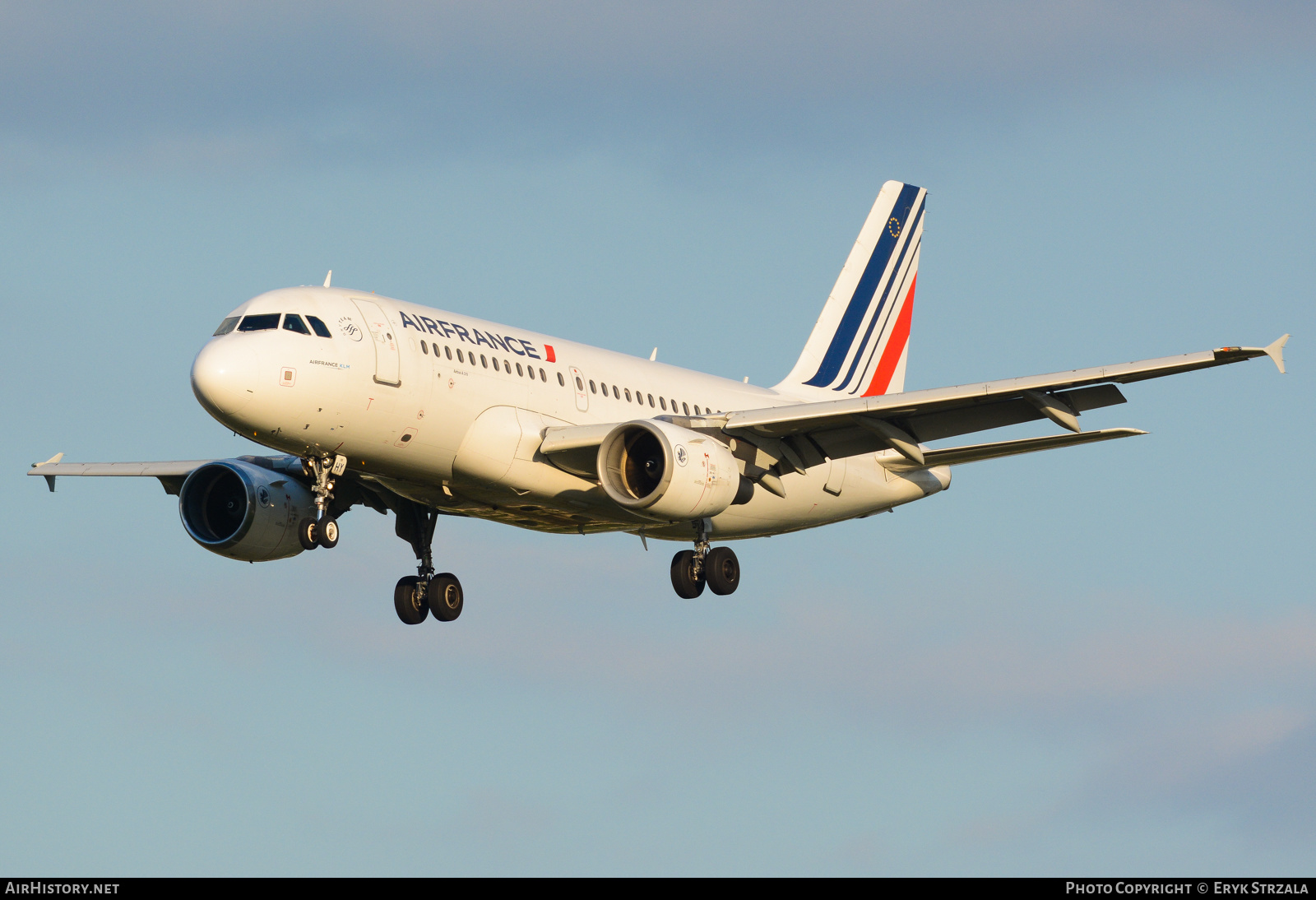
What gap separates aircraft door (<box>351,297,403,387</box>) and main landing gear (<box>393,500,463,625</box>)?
7117mm

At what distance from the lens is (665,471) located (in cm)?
3416

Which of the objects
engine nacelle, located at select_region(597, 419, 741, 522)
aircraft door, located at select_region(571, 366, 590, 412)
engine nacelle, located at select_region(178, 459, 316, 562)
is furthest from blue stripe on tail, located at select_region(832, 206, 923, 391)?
engine nacelle, located at select_region(178, 459, 316, 562)

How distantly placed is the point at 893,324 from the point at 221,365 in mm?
24179

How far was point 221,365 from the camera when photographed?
101ft

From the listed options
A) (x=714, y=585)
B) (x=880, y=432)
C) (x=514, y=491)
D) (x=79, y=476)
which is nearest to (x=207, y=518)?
(x=79, y=476)

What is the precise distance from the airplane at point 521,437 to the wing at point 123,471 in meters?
0.06

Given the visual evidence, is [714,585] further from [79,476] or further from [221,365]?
[79,476]

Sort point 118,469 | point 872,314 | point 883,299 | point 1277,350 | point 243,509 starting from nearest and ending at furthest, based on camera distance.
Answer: point 1277,350, point 243,509, point 118,469, point 872,314, point 883,299

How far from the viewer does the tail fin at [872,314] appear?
48312 millimetres

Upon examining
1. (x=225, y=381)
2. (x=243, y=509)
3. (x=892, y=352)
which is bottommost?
(x=225, y=381)

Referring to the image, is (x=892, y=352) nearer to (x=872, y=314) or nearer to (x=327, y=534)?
(x=872, y=314)

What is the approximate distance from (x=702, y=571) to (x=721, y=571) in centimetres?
42

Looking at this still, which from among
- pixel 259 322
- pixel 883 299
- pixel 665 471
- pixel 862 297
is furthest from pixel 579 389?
pixel 883 299

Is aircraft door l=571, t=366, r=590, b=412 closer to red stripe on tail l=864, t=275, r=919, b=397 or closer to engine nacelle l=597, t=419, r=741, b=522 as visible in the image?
engine nacelle l=597, t=419, r=741, b=522
